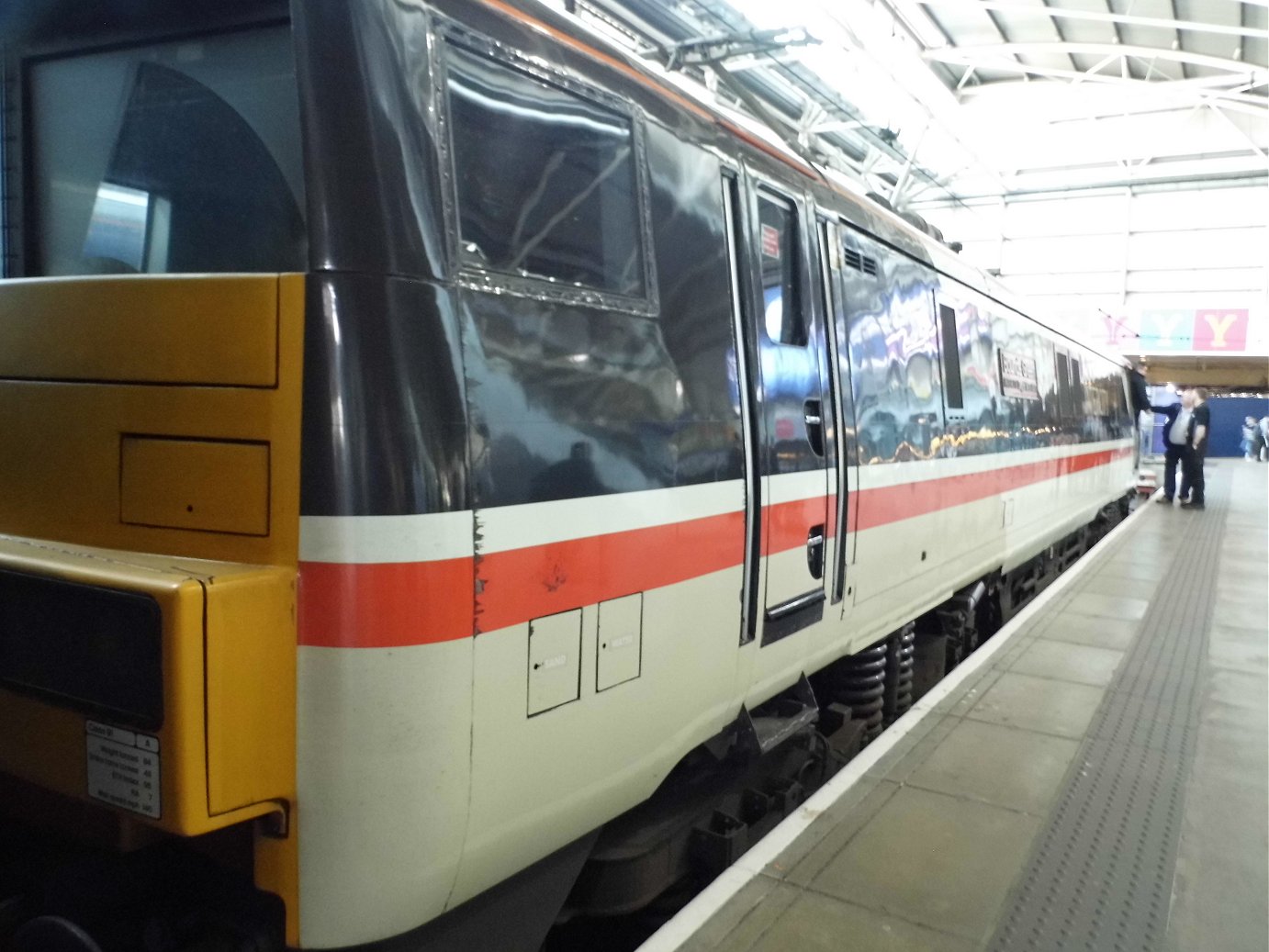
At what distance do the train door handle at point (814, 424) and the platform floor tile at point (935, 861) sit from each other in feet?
4.70

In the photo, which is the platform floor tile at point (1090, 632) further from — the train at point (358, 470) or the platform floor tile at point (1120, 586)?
the train at point (358, 470)

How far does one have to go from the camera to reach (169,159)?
2.58 metres

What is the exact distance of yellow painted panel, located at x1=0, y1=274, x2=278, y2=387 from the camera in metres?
2.06

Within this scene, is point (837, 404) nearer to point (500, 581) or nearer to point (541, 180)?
point (541, 180)

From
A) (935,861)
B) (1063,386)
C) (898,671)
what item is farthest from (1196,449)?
(935,861)

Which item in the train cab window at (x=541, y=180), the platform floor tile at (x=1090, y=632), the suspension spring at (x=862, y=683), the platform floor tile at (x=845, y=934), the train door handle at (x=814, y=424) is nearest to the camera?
the train cab window at (x=541, y=180)

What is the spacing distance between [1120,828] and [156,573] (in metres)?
3.53

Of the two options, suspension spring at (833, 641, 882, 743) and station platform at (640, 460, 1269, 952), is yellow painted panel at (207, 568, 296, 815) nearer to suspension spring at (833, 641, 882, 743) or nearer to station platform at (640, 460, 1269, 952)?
station platform at (640, 460, 1269, 952)

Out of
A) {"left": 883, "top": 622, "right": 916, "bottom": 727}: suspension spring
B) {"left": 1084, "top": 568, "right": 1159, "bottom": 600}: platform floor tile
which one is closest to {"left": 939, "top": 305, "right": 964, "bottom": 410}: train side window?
{"left": 883, "top": 622, "right": 916, "bottom": 727}: suspension spring

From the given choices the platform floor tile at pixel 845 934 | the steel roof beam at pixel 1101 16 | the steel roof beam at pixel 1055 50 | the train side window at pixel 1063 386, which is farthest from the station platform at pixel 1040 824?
the steel roof beam at pixel 1055 50

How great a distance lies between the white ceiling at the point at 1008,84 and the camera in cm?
1224

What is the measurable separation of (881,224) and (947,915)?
325cm

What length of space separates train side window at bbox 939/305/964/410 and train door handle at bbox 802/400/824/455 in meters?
2.04

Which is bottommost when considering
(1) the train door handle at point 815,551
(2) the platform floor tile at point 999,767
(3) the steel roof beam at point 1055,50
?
(2) the platform floor tile at point 999,767
